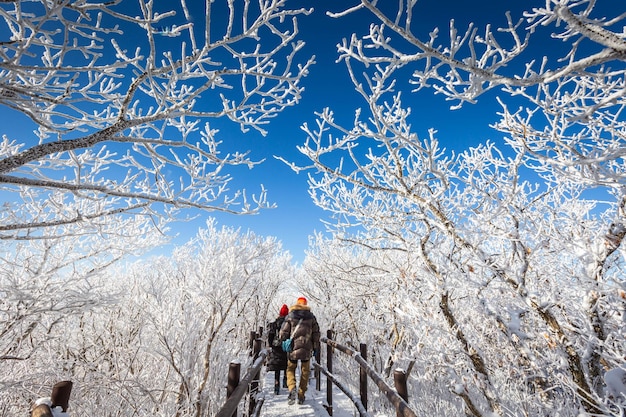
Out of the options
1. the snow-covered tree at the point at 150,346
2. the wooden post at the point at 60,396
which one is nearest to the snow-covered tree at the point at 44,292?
the snow-covered tree at the point at 150,346

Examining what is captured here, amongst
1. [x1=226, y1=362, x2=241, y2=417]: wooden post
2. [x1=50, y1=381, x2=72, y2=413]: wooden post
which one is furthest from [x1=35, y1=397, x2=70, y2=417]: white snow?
[x1=226, y1=362, x2=241, y2=417]: wooden post

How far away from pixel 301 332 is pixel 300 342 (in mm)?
174

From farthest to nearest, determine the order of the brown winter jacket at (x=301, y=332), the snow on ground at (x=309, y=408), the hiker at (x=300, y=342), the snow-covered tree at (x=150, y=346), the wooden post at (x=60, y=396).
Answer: the brown winter jacket at (x=301, y=332)
the hiker at (x=300, y=342)
the snow on ground at (x=309, y=408)
the snow-covered tree at (x=150, y=346)
the wooden post at (x=60, y=396)

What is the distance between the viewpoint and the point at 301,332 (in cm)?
534

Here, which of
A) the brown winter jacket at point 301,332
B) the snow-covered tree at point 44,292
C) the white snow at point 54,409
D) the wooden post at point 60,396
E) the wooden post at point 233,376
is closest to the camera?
the white snow at point 54,409

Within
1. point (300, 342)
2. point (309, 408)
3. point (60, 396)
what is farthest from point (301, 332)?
point (60, 396)

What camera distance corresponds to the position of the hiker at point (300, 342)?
16.4 feet

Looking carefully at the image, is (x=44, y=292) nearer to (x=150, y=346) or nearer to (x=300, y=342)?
(x=150, y=346)

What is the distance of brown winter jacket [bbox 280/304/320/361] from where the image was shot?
5171 millimetres

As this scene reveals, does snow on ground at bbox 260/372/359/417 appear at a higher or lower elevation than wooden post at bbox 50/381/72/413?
lower

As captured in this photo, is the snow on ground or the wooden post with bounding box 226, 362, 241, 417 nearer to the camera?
the wooden post with bounding box 226, 362, 241, 417

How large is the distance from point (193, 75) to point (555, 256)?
4.29 meters

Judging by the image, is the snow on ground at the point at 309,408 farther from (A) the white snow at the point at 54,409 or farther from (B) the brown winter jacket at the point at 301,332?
(A) the white snow at the point at 54,409

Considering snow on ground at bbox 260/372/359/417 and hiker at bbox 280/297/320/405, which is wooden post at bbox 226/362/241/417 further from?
hiker at bbox 280/297/320/405
